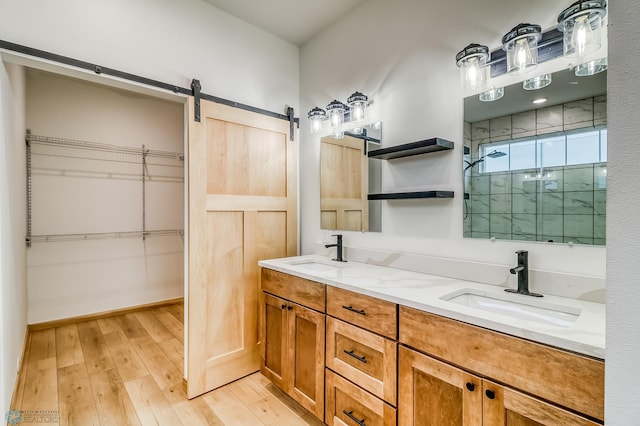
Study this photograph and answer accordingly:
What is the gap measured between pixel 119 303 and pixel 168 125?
7.75ft

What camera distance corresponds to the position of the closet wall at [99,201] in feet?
10.7

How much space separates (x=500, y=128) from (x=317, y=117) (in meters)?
1.34

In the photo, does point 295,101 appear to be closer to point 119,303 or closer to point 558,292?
point 558,292

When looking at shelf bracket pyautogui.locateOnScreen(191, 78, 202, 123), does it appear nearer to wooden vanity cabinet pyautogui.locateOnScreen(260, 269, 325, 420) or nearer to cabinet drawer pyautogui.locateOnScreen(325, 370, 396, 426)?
wooden vanity cabinet pyautogui.locateOnScreen(260, 269, 325, 420)

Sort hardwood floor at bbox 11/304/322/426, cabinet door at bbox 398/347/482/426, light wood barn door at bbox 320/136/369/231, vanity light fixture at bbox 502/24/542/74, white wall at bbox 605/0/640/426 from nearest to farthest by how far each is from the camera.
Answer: white wall at bbox 605/0/640/426
cabinet door at bbox 398/347/482/426
vanity light fixture at bbox 502/24/542/74
hardwood floor at bbox 11/304/322/426
light wood barn door at bbox 320/136/369/231

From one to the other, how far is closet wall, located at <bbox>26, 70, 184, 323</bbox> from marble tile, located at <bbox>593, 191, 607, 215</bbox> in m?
4.23

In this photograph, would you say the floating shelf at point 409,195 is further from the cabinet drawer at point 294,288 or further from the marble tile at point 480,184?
the cabinet drawer at point 294,288

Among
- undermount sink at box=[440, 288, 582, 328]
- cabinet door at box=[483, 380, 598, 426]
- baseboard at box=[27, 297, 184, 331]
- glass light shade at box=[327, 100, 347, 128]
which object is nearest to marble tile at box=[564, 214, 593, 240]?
undermount sink at box=[440, 288, 582, 328]

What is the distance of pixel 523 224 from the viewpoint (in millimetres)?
1489

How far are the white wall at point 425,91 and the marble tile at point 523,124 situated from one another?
26 centimetres

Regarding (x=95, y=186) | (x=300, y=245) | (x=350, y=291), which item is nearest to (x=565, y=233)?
(x=350, y=291)

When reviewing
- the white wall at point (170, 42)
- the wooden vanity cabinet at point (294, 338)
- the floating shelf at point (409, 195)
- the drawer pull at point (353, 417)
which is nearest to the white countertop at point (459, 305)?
the wooden vanity cabinet at point (294, 338)

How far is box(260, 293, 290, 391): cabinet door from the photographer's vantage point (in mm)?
2006

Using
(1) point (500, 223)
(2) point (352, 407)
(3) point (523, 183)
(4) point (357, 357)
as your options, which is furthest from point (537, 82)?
(2) point (352, 407)
